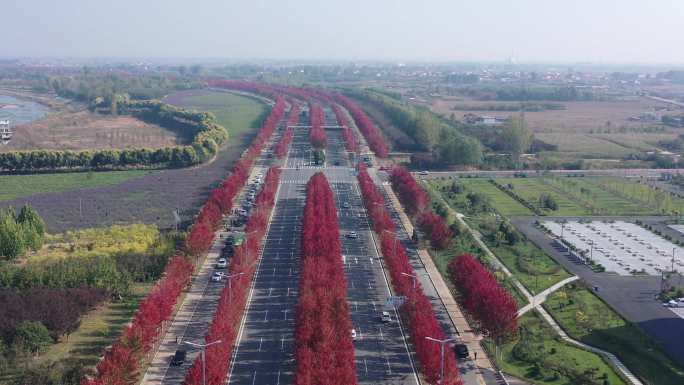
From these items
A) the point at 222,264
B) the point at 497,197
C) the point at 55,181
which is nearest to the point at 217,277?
the point at 222,264

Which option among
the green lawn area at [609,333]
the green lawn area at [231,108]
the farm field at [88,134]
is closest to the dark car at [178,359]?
the green lawn area at [609,333]

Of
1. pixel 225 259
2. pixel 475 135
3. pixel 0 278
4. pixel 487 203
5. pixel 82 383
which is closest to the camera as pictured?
pixel 82 383

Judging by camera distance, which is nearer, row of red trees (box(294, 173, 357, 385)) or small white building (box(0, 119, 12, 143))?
row of red trees (box(294, 173, 357, 385))

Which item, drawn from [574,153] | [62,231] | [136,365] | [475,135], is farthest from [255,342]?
[475,135]

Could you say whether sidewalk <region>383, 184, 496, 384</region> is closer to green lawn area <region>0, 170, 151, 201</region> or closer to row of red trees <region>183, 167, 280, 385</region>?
row of red trees <region>183, 167, 280, 385</region>

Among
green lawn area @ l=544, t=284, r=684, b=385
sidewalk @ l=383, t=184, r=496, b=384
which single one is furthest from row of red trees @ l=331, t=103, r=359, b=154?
green lawn area @ l=544, t=284, r=684, b=385

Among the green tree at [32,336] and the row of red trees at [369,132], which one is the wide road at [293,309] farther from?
the row of red trees at [369,132]

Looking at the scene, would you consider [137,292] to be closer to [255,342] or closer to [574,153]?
[255,342]

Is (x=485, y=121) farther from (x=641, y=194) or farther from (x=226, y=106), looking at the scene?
(x=226, y=106)
